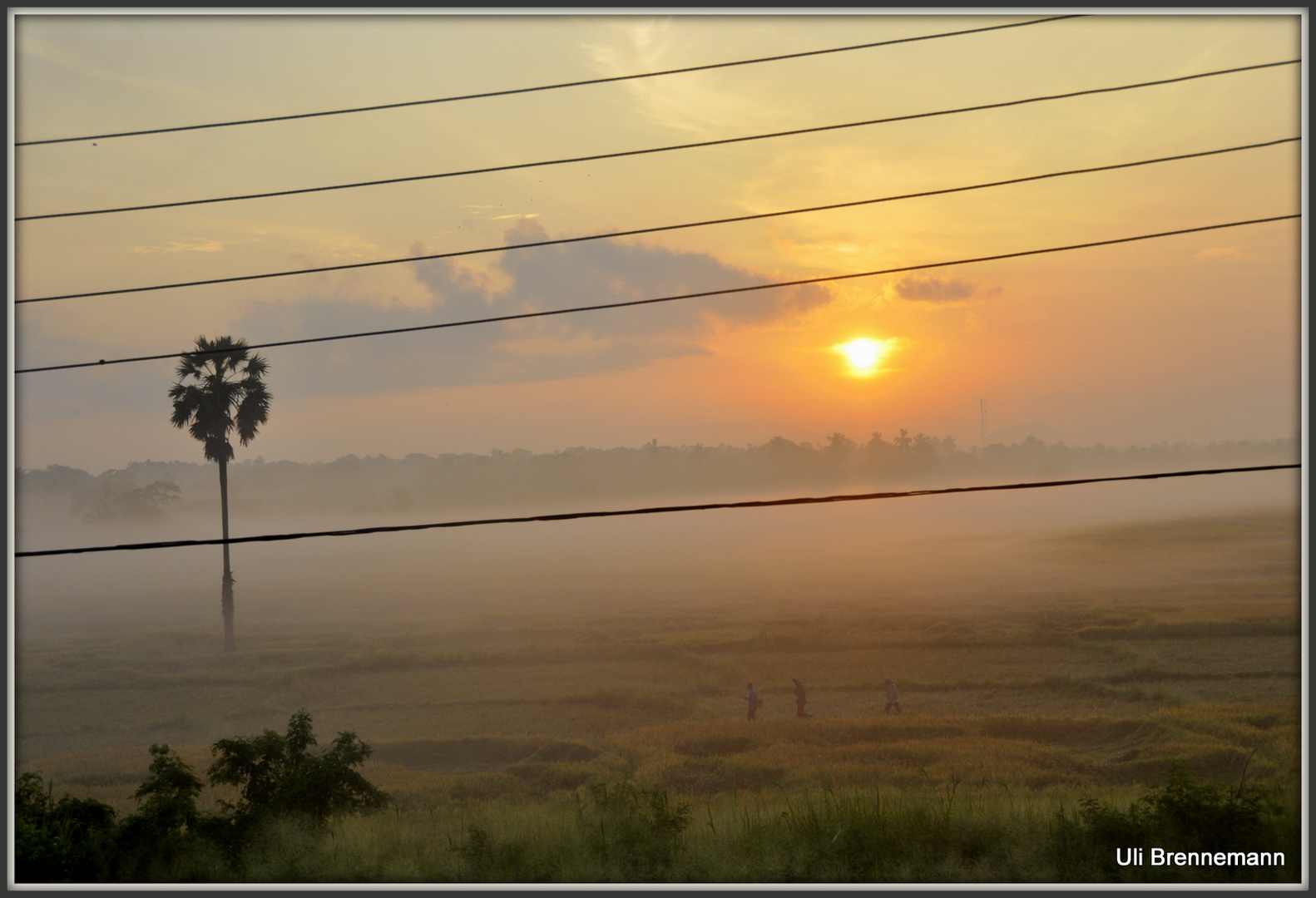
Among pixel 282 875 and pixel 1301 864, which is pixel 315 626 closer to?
pixel 282 875

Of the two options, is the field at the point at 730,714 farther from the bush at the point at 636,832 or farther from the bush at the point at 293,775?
the bush at the point at 293,775

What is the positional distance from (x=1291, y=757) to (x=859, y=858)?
12.7 m

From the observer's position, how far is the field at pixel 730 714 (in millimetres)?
11031

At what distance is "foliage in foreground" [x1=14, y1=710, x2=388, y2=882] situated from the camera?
419 inches

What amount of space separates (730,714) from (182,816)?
2071 cm

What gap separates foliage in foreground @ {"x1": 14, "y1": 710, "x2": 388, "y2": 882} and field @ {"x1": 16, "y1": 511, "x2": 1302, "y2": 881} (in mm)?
505

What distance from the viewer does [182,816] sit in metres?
11.2

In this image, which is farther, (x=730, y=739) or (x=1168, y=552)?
(x=1168, y=552)

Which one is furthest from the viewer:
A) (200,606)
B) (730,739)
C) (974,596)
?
(200,606)

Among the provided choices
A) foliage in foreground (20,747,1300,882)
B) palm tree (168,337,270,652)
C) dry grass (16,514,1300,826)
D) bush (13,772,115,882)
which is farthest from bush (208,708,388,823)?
palm tree (168,337,270,652)

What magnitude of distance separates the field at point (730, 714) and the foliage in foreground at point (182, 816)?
505mm

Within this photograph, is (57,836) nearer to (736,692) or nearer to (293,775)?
(293,775)

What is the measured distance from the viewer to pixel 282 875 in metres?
10.9

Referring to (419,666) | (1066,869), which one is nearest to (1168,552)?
(419,666)
